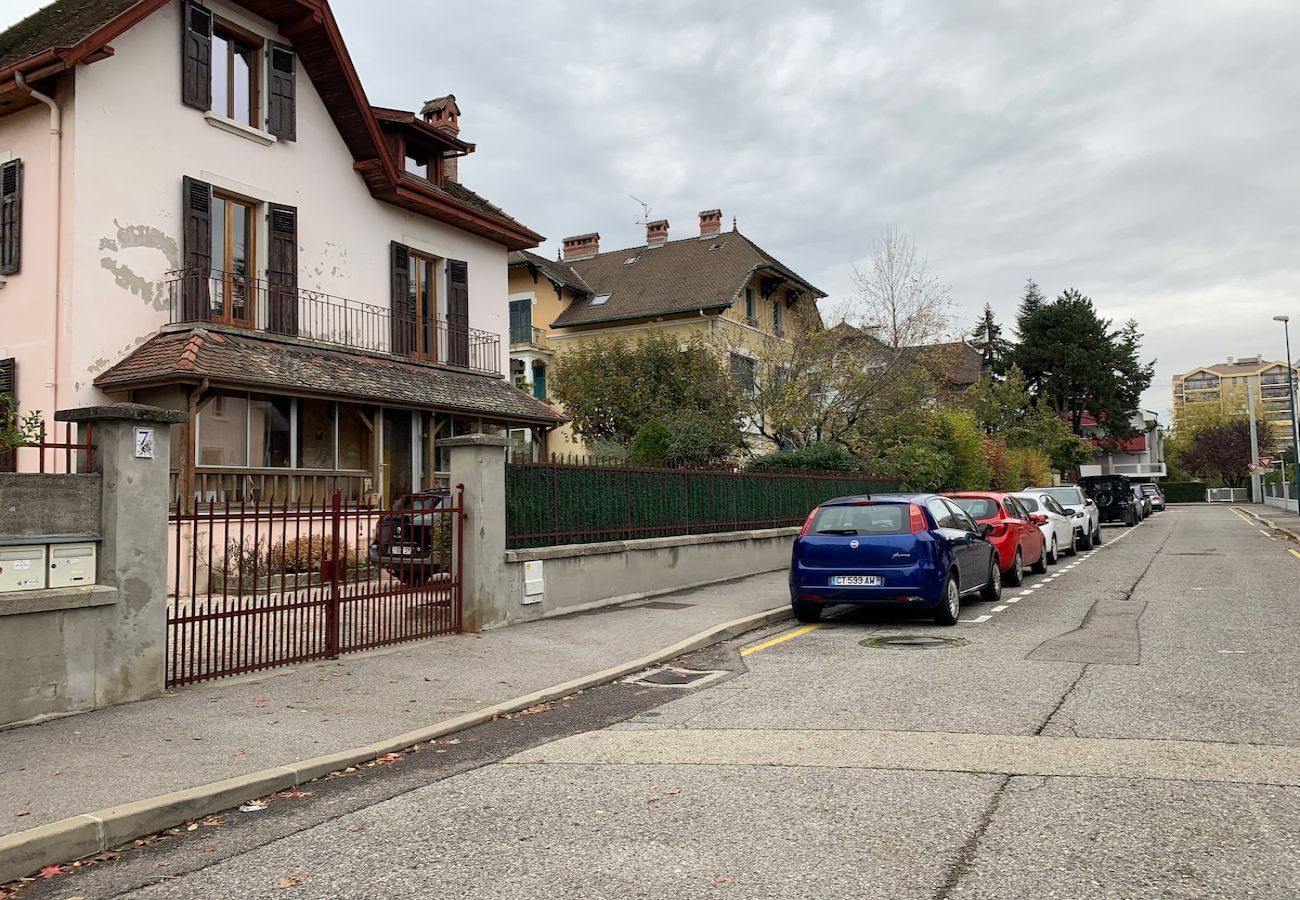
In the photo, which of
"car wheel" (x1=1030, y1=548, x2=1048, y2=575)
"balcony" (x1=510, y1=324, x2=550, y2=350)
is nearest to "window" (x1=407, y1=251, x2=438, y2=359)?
"car wheel" (x1=1030, y1=548, x2=1048, y2=575)

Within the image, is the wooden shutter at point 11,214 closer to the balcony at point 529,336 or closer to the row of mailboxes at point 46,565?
the row of mailboxes at point 46,565

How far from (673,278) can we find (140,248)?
79.8 ft

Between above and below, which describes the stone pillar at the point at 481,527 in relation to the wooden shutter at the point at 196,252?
below

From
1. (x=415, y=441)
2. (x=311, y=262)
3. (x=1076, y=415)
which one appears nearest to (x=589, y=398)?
(x=415, y=441)

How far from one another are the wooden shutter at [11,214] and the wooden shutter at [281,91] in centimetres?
426

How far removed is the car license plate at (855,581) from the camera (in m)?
11.5

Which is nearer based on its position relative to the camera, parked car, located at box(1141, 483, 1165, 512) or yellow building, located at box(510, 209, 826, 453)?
yellow building, located at box(510, 209, 826, 453)


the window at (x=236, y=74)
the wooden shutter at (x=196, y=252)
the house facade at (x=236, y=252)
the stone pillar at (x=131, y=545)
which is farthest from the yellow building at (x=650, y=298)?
the stone pillar at (x=131, y=545)

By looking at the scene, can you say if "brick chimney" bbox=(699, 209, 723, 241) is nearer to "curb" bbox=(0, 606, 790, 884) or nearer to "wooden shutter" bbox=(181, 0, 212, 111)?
"wooden shutter" bbox=(181, 0, 212, 111)

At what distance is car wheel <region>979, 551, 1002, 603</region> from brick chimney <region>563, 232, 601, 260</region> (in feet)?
106

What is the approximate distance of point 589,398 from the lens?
29562 mm

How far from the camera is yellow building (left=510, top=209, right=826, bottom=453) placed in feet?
116

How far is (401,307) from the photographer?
20938mm

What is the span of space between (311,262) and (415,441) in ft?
13.2
